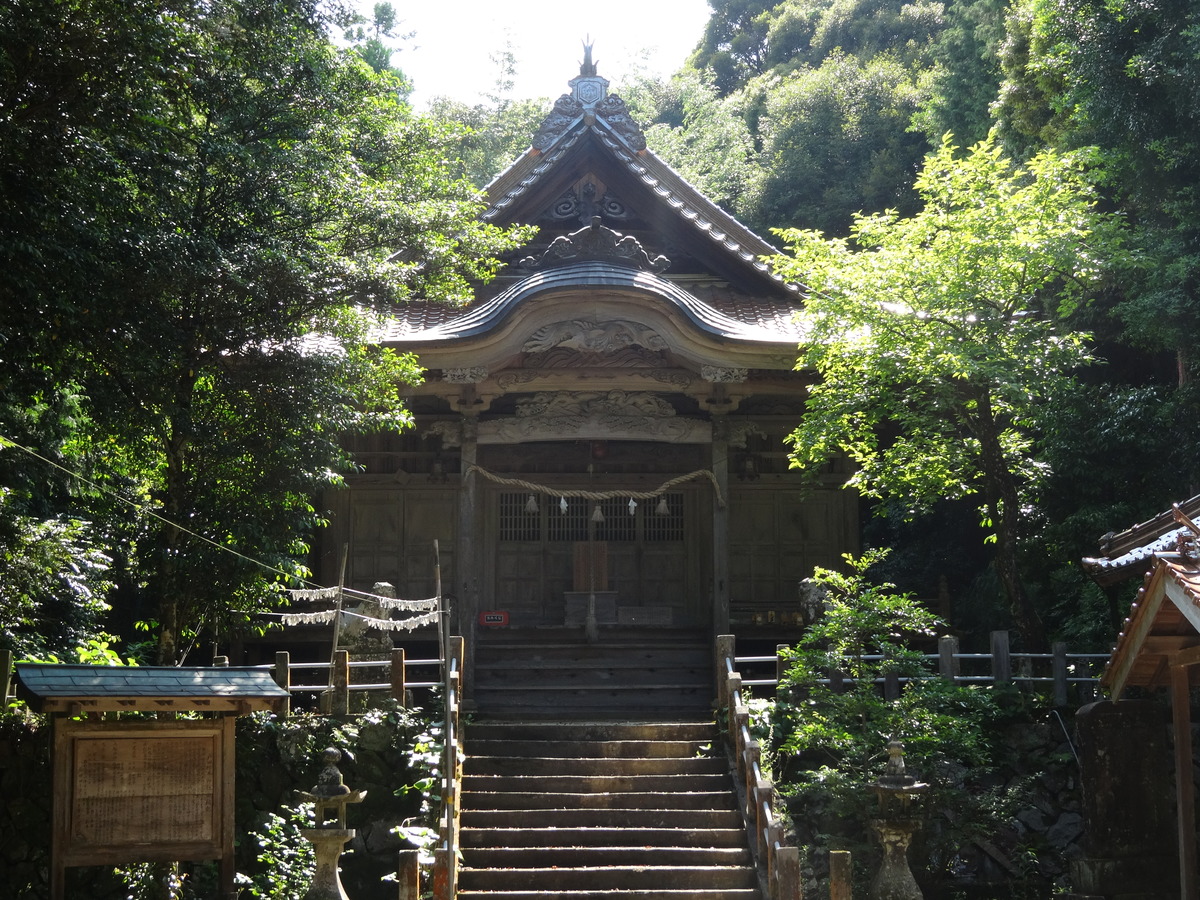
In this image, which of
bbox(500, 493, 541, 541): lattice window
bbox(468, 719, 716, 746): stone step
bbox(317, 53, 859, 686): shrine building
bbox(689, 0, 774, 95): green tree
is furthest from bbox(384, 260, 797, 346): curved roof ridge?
bbox(689, 0, 774, 95): green tree

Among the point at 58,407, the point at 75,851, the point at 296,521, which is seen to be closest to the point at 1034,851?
the point at 296,521

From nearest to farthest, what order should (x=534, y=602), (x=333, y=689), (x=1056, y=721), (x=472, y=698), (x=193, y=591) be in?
(x=193, y=591) < (x=333, y=689) < (x=1056, y=721) < (x=472, y=698) < (x=534, y=602)

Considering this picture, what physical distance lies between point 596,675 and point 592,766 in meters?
2.57

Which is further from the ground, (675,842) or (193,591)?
(193,591)

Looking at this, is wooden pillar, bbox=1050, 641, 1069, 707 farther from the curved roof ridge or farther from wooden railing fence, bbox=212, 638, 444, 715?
wooden railing fence, bbox=212, 638, 444, 715

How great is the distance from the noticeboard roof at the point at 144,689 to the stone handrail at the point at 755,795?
398 cm

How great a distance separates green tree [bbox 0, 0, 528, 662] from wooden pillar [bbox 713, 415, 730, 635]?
3.86 meters


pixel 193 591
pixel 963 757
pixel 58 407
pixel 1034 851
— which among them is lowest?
pixel 1034 851

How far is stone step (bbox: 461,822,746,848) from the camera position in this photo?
10945 mm

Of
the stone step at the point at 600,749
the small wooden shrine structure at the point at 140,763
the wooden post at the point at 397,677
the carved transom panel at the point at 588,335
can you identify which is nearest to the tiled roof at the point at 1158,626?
the stone step at the point at 600,749

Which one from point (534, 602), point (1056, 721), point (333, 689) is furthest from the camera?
point (534, 602)

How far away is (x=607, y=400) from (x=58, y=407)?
6480 millimetres

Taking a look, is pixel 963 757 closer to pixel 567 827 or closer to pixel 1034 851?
pixel 1034 851

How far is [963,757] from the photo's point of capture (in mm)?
11297
